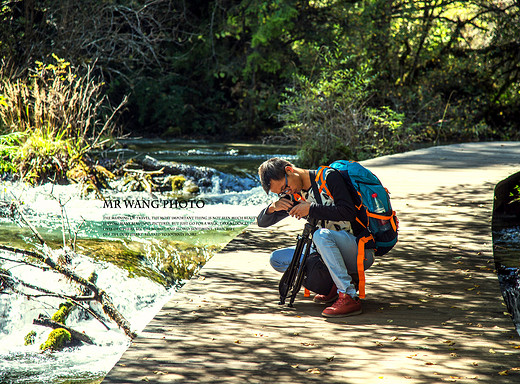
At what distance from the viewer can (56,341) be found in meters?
5.40

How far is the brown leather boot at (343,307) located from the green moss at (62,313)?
119 inches

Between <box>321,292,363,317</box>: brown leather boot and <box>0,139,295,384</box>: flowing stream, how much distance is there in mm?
2047

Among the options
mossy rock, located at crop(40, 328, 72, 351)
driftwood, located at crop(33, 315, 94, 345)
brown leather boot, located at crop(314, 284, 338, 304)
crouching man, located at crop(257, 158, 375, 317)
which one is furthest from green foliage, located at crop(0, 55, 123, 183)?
crouching man, located at crop(257, 158, 375, 317)

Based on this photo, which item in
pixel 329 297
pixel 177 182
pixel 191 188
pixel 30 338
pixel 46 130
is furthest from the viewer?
pixel 177 182

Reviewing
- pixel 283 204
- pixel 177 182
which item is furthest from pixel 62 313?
pixel 177 182

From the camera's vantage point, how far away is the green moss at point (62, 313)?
19.4 feet

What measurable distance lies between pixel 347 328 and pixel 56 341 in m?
2.83

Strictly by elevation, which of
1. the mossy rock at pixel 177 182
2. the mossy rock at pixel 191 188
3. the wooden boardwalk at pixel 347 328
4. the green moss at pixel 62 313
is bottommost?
the green moss at pixel 62 313

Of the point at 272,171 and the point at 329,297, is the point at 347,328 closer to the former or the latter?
the point at 329,297

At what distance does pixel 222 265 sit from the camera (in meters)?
5.11

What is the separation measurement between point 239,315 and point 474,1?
63.6ft

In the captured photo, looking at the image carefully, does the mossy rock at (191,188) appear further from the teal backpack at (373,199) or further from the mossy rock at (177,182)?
the teal backpack at (373,199)

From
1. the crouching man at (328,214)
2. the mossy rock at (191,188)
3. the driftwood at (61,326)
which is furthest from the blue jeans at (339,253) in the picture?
the mossy rock at (191,188)

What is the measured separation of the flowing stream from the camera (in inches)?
211
